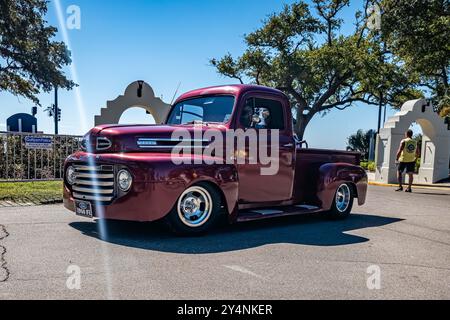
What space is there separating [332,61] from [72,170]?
897 inches

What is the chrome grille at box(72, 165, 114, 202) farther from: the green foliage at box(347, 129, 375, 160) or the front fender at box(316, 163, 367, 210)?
the green foliage at box(347, 129, 375, 160)

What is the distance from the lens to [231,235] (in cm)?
568

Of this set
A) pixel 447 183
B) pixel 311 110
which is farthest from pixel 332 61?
pixel 447 183

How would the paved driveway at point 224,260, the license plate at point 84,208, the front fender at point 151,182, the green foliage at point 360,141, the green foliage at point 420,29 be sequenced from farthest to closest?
1. the green foliage at point 360,141
2. the green foliage at point 420,29
3. the license plate at point 84,208
4. the front fender at point 151,182
5. the paved driveway at point 224,260

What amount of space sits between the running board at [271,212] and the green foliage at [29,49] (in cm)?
2024

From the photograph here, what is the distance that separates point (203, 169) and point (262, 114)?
1.58 meters

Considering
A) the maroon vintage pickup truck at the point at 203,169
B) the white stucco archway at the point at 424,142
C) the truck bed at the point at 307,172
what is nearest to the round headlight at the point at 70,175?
the maroon vintage pickup truck at the point at 203,169

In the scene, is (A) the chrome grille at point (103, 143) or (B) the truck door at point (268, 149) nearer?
(A) the chrome grille at point (103, 143)

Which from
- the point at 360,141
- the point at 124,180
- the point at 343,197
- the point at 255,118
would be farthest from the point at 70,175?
the point at 360,141

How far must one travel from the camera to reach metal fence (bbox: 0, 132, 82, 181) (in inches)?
410

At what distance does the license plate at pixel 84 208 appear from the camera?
17.3 feet

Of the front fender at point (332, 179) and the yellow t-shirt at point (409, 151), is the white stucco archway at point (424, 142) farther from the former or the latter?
the front fender at point (332, 179)
